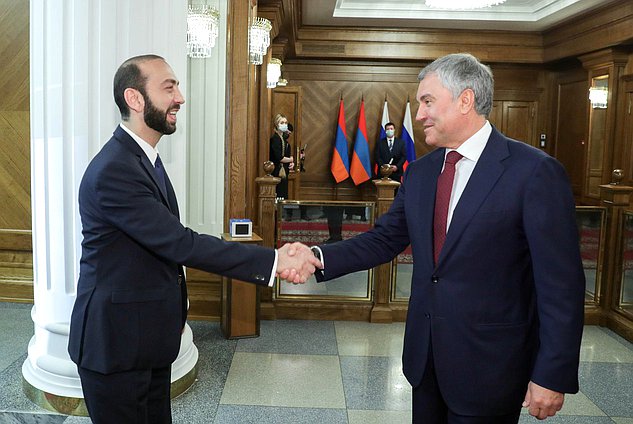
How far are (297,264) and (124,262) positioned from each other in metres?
0.67

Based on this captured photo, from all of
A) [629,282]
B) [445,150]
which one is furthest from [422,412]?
[629,282]

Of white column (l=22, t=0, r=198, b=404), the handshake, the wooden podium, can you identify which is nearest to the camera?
the handshake

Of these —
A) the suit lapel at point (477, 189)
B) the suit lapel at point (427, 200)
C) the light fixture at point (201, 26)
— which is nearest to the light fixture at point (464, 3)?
the light fixture at point (201, 26)

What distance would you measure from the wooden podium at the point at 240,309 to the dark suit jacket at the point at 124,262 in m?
2.53

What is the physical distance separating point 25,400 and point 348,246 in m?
2.02

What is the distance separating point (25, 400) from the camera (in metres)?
3.20

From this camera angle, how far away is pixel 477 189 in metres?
1.76

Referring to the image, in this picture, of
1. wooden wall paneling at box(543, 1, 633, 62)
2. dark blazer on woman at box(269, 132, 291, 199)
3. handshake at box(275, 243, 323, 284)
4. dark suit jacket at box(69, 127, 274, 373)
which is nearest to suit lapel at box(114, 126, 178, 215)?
dark suit jacket at box(69, 127, 274, 373)

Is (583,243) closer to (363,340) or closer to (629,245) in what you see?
(629,245)

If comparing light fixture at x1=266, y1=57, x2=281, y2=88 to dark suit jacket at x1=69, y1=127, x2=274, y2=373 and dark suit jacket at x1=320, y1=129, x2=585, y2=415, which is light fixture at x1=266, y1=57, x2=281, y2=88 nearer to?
dark suit jacket at x1=69, y1=127, x2=274, y2=373

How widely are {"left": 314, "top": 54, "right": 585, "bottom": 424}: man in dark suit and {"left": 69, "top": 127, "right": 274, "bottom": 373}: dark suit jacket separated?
78 centimetres

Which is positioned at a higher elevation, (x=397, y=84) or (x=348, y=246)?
(x=397, y=84)

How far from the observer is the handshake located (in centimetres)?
231

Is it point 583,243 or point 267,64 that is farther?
point 267,64
